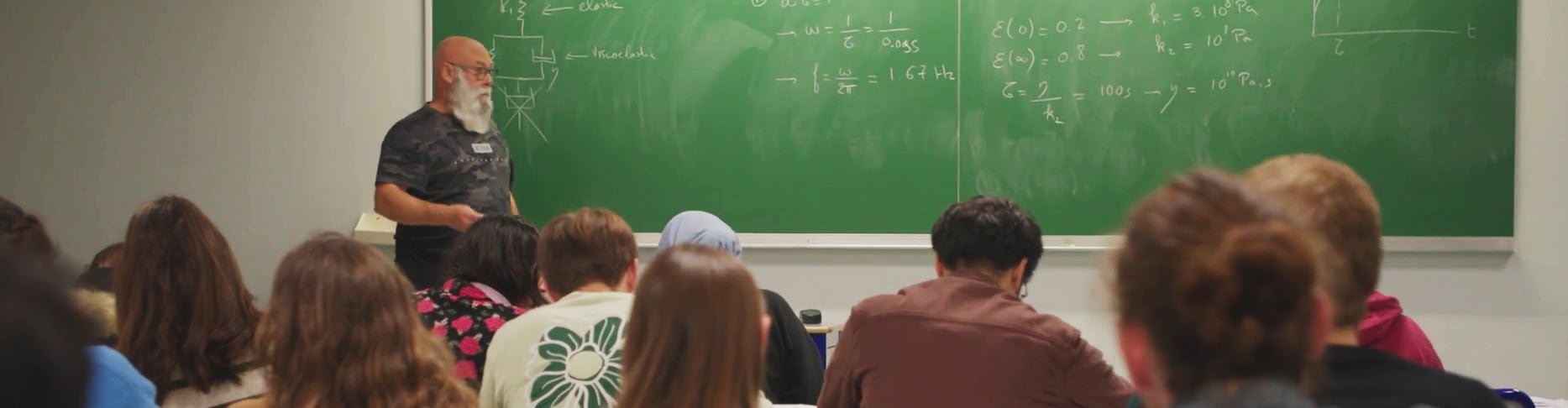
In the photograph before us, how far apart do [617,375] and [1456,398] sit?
1.37 meters

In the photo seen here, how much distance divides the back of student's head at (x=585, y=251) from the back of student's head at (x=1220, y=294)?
171 cm

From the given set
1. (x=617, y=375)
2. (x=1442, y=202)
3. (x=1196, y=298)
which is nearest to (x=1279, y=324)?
(x=1196, y=298)

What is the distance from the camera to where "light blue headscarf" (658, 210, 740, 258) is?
3.42 metres

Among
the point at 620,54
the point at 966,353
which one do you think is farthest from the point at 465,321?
the point at 620,54

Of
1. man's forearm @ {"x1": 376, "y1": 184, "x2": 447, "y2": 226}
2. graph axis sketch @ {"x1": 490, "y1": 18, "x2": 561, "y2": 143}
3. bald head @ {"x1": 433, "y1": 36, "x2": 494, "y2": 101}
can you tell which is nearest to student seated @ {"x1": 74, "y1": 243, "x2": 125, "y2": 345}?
man's forearm @ {"x1": 376, "y1": 184, "x2": 447, "y2": 226}

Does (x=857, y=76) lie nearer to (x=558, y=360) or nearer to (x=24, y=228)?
(x=558, y=360)

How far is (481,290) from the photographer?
114 inches

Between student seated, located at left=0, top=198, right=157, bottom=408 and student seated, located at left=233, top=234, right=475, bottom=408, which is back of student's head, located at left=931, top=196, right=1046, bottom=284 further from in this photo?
student seated, located at left=0, top=198, right=157, bottom=408

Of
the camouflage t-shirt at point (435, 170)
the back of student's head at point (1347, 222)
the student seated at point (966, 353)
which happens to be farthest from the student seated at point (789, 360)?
the back of student's head at point (1347, 222)

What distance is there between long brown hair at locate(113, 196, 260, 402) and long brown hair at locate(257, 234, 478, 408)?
48 cm

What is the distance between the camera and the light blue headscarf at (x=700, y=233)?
342 centimetres

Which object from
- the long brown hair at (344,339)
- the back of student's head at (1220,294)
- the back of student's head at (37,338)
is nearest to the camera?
the back of student's head at (37,338)

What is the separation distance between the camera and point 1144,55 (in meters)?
4.86

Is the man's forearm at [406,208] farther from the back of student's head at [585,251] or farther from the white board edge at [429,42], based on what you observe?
the back of student's head at [585,251]
